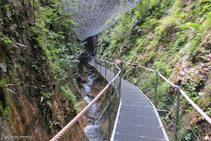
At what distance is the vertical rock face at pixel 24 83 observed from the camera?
5.01 feet

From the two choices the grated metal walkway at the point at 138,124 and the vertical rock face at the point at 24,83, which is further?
the grated metal walkway at the point at 138,124

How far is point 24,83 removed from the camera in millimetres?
2074

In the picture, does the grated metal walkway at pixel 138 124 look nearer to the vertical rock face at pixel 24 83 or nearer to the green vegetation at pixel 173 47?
the green vegetation at pixel 173 47

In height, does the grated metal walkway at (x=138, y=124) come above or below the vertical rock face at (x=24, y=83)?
below

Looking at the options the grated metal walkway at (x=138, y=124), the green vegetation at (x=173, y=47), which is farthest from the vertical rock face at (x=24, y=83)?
the green vegetation at (x=173, y=47)

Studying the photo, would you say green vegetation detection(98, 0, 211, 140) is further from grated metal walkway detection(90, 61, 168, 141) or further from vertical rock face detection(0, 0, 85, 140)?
vertical rock face detection(0, 0, 85, 140)

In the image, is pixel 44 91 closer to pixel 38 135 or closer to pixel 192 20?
pixel 38 135

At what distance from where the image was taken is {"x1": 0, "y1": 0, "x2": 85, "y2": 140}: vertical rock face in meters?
1.53

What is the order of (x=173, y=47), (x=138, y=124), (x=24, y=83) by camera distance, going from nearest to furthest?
1. (x=24, y=83)
2. (x=138, y=124)
3. (x=173, y=47)

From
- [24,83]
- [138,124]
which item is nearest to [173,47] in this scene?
[138,124]

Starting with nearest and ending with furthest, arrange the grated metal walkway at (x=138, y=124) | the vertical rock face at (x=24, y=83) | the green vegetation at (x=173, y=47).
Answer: the vertical rock face at (x=24, y=83)
the grated metal walkway at (x=138, y=124)
the green vegetation at (x=173, y=47)

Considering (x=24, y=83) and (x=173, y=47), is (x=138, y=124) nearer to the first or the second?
(x=24, y=83)

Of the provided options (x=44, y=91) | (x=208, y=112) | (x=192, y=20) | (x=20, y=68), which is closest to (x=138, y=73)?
(x=192, y=20)

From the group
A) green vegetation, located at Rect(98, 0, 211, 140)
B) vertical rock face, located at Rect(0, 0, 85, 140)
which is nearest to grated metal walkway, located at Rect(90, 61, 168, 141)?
green vegetation, located at Rect(98, 0, 211, 140)
